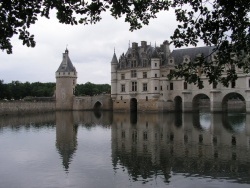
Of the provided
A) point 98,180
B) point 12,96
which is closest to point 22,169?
point 98,180

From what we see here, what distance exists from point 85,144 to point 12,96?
61048 mm

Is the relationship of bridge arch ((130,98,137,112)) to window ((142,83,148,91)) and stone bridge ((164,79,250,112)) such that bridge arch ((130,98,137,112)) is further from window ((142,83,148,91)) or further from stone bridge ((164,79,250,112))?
stone bridge ((164,79,250,112))

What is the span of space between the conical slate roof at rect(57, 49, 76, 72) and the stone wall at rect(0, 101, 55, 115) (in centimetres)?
719

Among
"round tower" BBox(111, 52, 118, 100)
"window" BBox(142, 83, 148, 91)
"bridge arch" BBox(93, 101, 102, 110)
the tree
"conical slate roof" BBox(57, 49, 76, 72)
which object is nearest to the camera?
the tree

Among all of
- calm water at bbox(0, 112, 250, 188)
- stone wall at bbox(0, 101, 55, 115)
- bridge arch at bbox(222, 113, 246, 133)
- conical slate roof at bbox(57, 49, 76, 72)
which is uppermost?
conical slate roof at bbox(57, 49, 76, 72)

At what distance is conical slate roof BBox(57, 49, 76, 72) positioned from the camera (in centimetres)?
7281

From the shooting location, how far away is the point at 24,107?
64.2m

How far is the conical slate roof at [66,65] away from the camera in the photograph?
7281 centimetres

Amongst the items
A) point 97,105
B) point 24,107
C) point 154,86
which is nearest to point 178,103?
point 154,86

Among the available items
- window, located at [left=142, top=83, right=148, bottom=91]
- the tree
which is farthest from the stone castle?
the tree

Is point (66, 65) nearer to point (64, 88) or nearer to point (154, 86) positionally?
point (64, 88)

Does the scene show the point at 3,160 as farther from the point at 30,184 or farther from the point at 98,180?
the point at 98,180

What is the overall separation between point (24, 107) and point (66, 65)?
544 inches

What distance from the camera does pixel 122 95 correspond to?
6500 cm
